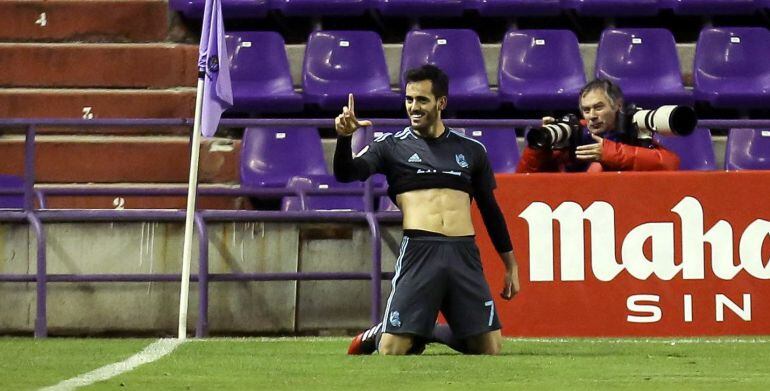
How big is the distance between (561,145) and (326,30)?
5222 mm

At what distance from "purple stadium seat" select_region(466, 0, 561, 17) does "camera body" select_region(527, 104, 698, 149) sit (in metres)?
4.27

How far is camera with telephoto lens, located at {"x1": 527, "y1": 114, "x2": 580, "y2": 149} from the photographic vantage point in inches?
343

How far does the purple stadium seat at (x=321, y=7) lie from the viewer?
13.4m

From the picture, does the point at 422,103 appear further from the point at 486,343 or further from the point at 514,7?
the point at 514,7

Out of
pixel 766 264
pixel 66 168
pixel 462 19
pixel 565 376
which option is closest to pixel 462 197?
pixel 565 376

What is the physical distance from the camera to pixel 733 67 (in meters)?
13.2

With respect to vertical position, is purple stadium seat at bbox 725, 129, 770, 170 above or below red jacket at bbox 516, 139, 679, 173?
below

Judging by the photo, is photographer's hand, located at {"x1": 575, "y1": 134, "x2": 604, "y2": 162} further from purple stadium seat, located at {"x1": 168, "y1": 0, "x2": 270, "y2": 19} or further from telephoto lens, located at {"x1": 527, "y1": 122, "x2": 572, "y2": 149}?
purple stadium seat, located at {"x1": 168, "y1": 0, "x2": 270, "y2": 19}

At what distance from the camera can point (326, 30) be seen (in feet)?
45.4

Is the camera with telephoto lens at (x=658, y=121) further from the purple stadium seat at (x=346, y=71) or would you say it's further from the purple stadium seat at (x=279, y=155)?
the purple stadium seat at (x=346, y=71)

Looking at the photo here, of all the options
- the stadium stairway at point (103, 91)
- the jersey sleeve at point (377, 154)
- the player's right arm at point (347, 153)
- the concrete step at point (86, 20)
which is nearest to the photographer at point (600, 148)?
the jersey sleeve at point (377, 154)

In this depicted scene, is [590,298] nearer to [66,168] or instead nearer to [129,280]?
[129,280]

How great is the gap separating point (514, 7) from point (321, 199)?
2980mm

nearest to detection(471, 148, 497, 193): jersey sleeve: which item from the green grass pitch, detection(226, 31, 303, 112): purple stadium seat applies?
the green grass pitch
